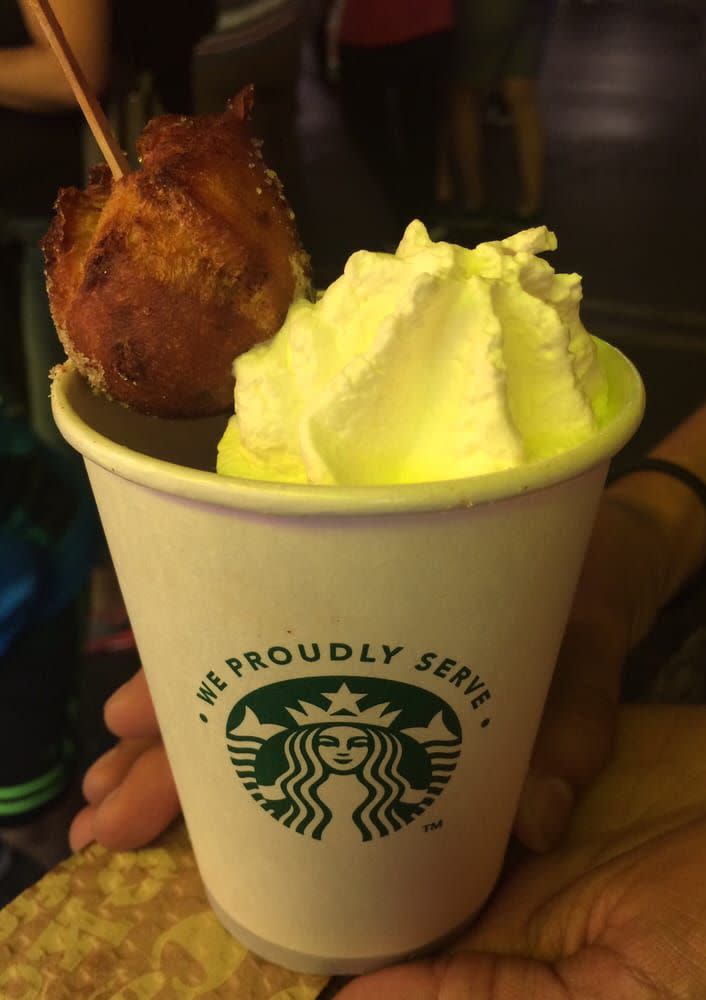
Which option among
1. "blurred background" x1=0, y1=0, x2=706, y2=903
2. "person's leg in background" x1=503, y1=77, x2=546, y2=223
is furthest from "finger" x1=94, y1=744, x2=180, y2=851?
"person's leg in background" x1=503, y1=77, x2=546, y2=223

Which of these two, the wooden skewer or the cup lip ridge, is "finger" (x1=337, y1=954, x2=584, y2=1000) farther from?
the wooden skewer

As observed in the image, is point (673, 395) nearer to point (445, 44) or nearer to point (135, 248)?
point (445, 44)

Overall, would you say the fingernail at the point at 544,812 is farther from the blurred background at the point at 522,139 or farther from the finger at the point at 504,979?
the blurred background at the point at 522,139

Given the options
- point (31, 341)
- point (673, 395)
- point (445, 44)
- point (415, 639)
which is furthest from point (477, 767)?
point (445, 44)

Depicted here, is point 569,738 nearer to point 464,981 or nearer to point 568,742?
point 568,742

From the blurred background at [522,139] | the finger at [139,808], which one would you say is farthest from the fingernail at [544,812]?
the blurred background at [522,139]

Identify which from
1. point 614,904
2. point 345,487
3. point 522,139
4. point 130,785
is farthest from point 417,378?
point 522,139

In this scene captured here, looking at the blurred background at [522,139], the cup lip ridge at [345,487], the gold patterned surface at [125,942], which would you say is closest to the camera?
the cup lip ridge at [345,487]
